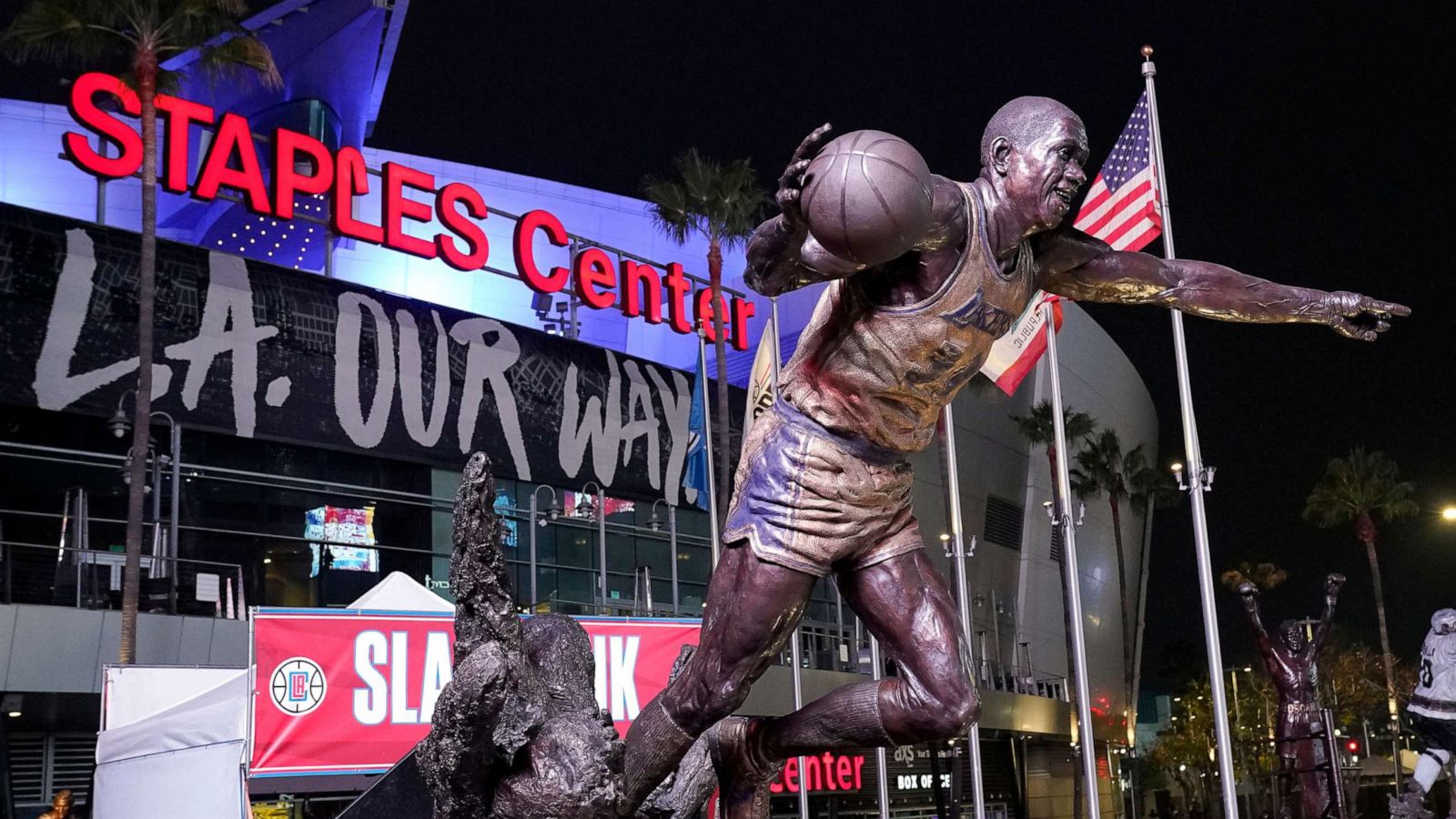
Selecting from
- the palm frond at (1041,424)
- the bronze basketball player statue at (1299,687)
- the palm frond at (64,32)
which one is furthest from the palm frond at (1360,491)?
the palm frond at (64,32)

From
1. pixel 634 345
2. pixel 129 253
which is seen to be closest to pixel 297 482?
pixel 129 253

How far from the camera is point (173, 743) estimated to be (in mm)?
8984

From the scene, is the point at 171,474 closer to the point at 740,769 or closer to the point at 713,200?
the point at 713,200

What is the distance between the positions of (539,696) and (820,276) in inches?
57.5

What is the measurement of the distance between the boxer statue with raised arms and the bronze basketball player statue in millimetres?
12386

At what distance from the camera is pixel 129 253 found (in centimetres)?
2559

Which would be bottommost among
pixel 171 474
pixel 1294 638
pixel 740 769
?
pixel 740 769

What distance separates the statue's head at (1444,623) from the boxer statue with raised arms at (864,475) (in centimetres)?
934

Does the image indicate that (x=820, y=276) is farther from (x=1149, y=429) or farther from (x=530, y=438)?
(x=1149, y=429)

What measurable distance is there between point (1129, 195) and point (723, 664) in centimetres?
1362

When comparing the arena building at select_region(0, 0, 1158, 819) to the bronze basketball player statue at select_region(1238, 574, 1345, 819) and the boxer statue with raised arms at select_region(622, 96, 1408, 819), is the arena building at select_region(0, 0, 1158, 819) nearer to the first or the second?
the bronze basketball player statue at select_region(1238, 574, 1345, 819)

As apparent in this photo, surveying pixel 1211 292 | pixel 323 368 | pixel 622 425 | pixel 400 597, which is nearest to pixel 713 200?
pixel 622 425

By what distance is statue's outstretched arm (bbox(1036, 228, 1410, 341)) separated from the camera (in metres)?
4.55

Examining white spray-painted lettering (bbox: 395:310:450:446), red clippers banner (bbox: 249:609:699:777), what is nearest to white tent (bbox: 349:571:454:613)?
red clippers banner (bbox: 249:609:699:777)
